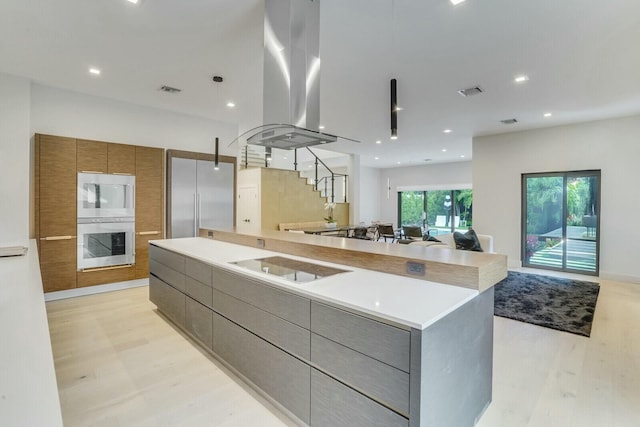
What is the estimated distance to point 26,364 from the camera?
97cm

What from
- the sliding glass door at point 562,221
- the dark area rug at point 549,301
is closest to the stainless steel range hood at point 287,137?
the dark area rug at point 549,301

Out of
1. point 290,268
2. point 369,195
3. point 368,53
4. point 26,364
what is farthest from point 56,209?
point 369,195

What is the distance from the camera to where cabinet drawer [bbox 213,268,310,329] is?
1.85 metres

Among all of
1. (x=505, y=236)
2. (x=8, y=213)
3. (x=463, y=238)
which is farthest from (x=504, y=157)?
(x=8, y=213)

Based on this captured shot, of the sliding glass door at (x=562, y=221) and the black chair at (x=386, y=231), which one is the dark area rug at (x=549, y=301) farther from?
the black chair at (x=386, y=231)

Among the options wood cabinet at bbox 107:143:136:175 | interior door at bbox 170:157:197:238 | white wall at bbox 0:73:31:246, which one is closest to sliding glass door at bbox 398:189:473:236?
interior door at bbox 170:157:197:238

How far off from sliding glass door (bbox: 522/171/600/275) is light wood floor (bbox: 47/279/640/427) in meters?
2.96

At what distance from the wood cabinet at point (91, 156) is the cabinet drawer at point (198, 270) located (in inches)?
106

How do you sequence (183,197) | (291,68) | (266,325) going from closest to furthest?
(266,325) < (291,68) < (183,197)

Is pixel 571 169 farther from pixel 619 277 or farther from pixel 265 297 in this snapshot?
pixel 265 297

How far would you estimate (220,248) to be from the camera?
3518 millimetres

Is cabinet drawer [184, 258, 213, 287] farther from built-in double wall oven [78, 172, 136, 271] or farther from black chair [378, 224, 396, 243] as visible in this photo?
black chair [378, 224, 396, 243]

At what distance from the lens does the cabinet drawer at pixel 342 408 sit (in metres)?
1.47

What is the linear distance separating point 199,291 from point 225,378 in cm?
80
